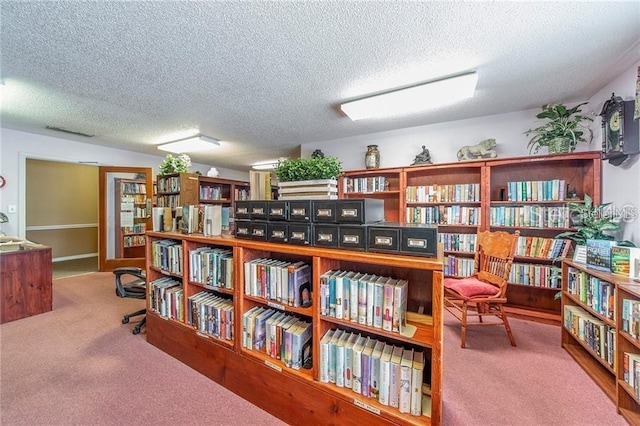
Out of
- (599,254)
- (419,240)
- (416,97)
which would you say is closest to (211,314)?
(419,240)

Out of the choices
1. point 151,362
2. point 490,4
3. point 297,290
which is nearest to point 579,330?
point 297,290

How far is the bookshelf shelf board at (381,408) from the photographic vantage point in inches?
43.8

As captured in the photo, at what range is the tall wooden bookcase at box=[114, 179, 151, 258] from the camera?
4992 millimetres

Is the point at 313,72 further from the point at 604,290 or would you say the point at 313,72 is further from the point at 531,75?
the point at 604,290

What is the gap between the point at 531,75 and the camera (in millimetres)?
2135

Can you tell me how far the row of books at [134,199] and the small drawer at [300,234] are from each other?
511 cm

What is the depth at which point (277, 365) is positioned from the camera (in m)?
1.46

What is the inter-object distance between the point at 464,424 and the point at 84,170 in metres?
8.45

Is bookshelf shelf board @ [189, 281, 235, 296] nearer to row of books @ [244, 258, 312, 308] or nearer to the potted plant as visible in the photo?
row of books @ [244, 258, 312, 308]

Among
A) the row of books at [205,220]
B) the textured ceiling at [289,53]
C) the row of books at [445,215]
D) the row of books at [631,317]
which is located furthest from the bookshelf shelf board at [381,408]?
the row of books at [445,215]

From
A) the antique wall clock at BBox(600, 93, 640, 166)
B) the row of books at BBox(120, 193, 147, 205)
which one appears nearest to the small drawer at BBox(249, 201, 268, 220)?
the antique wall clock at BBox(600, 93, 640, 166)

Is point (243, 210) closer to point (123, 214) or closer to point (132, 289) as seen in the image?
point (132, 289)

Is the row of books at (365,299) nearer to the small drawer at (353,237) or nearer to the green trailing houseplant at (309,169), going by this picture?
the small drawer at (353,237)

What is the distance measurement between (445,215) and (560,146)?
1289 mm
